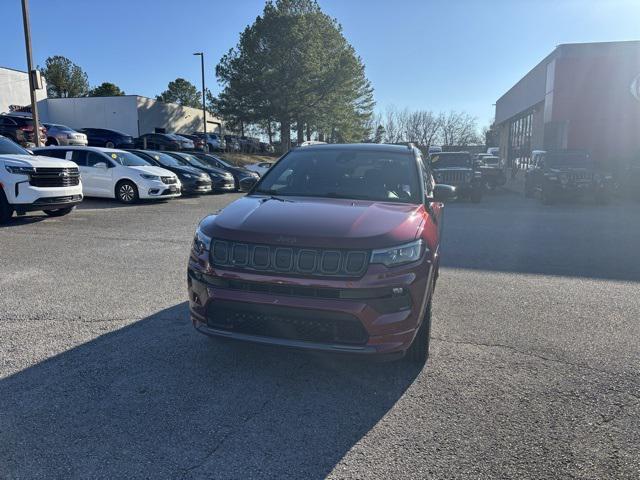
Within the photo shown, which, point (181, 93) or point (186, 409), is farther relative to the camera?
point (181, 93)

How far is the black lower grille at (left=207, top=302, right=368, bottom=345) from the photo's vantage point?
3289mm

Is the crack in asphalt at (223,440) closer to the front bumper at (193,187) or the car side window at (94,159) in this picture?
the car side window at (94,159)

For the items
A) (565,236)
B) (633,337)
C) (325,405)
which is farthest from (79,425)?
(565,236)

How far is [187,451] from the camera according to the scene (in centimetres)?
282

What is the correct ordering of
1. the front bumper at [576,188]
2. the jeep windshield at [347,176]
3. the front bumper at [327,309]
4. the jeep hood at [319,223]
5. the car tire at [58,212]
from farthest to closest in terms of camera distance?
the front bumper at [576,188]
the car tire at [58,212]
the jeep windshield at [347,176]
the jeep hood at [319,223]
the front bumper at [327,309]

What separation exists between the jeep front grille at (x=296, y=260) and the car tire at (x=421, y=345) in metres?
0.82

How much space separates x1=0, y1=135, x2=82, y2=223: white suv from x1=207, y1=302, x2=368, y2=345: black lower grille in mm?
8228

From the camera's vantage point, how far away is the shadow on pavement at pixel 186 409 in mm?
2723

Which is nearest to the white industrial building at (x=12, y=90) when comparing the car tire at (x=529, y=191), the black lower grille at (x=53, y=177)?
the black lower grille at (x=53, y=177)

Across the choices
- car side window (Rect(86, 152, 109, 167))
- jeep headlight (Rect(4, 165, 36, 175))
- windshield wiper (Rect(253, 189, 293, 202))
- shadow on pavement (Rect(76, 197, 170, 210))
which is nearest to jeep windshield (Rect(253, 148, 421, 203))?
windshield wiper (Rect(253, 189, 293, 202))

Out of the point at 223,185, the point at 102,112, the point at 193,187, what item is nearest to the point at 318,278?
the point at 193,187

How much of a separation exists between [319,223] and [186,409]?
1.52 m

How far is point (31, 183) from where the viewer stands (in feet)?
32.8

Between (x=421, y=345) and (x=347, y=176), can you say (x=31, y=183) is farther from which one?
(x=421, y=345)
